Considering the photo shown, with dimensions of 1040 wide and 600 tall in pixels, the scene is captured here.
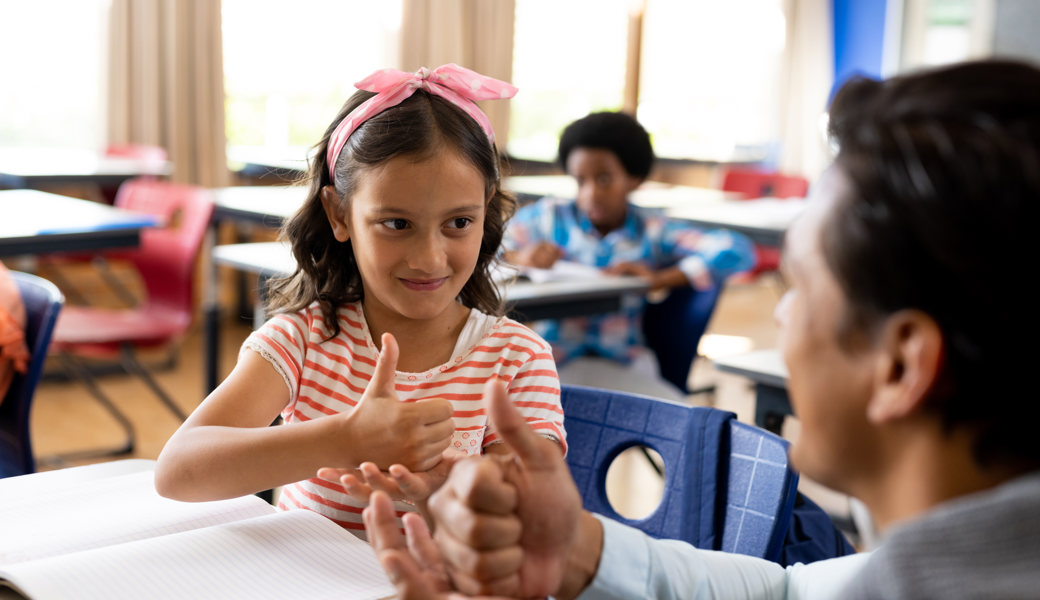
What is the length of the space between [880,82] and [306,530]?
0.63 m

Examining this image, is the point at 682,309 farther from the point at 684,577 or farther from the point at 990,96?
the point at 990,96

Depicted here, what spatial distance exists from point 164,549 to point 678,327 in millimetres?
2031

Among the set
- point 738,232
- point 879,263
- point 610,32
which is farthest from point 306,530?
point 610,32

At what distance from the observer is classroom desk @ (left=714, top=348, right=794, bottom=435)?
1927mm

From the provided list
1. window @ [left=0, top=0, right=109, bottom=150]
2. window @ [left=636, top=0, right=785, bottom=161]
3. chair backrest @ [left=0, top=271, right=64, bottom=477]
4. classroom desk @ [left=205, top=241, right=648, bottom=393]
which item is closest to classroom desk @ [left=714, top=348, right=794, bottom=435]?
classroom desk @ [left=205, top=241, right=648, bottom=393]

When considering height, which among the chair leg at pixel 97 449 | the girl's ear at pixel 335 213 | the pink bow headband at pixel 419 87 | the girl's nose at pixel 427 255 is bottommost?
the chair leg at pixel 97 449

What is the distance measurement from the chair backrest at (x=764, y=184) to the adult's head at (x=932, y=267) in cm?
463

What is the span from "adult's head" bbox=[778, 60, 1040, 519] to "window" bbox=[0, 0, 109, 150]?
4793mm

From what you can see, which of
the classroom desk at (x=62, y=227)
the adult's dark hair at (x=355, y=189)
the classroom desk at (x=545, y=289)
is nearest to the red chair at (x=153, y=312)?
the classroom desk at (x=62, y=227)

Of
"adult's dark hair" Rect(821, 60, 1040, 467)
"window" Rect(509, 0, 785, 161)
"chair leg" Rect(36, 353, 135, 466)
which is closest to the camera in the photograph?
"adult's dark hair" Rect(821, 60, 1040, 467)

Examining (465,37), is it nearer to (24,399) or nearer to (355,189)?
(24,399)

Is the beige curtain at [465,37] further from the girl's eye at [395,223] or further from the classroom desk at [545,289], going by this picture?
the girl's eye at [395,223]

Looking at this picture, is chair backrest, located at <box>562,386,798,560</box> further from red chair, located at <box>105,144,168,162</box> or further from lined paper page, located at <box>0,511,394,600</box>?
red chair, located at <box>105,144,168,162</box>

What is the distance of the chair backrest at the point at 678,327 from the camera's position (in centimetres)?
270
